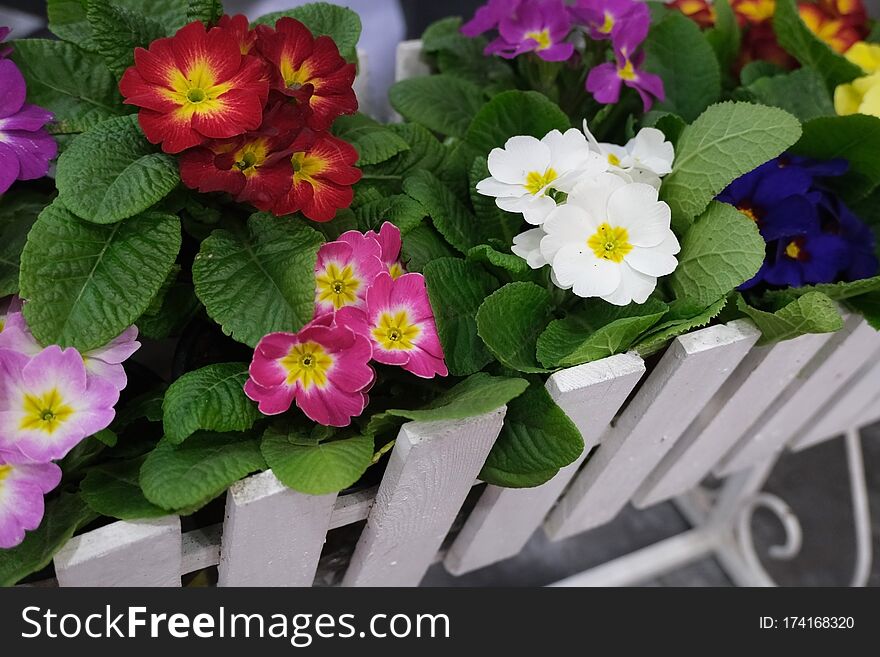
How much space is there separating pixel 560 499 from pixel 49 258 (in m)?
0.61

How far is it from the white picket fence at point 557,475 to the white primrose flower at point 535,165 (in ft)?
0.54

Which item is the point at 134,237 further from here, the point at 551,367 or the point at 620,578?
the point at 620,578

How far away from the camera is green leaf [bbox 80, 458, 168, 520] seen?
61cm

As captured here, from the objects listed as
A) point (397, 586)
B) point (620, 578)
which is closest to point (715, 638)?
point (397, 586)

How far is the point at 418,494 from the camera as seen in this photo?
2.27 ft

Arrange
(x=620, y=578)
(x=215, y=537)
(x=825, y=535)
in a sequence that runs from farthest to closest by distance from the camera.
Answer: (x=825, y=535)
(x=620, y=578)
(x=215, y=537)

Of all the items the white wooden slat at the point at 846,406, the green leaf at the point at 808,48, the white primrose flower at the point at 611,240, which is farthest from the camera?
the white wooden slat at the point at 846,406

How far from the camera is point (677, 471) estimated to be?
0.98m

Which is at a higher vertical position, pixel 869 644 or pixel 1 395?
pixel 1 395

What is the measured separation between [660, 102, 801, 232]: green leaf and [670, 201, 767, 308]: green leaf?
0.02 m

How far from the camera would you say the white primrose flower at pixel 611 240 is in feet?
2.26

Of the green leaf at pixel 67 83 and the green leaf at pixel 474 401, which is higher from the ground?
the green leaf at pixel 67 83

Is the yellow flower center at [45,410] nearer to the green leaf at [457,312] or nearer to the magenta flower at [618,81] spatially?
the green leaf at [457,312]

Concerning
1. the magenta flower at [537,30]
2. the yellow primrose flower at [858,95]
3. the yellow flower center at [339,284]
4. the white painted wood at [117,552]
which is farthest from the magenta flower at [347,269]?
the yellow primrose flower at [858,95]
